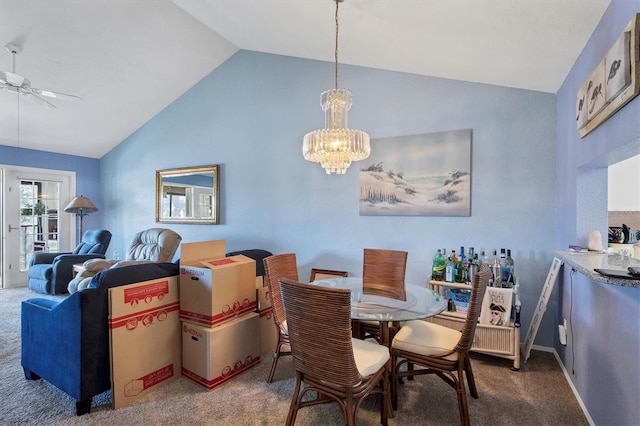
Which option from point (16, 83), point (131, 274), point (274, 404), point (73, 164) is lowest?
point (274, 404)

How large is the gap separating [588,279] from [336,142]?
6.08 ft

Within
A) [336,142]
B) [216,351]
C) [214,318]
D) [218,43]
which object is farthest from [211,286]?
[218,43]

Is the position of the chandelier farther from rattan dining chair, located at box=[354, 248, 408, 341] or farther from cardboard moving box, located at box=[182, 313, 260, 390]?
cardboard moving box, located at box=[182, 313, 260, 390]

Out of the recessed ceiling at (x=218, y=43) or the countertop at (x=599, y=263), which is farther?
Result: the recessed ceiling at (x=218, y=43)

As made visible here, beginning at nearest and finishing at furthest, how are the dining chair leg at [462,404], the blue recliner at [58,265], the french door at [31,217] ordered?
the dining chair leg at [462,404], the blue recliner at [58,265], the french door at [31,217]

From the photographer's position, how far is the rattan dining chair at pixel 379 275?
2.56 metres

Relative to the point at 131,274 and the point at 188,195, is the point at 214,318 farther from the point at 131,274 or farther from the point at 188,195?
the point at 188,195

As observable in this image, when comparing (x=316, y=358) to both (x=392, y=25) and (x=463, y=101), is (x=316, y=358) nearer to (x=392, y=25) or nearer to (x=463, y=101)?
(x=392, y=25)

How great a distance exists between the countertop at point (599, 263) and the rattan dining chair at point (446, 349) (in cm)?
43

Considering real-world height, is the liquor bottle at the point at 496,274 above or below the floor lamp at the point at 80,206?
below

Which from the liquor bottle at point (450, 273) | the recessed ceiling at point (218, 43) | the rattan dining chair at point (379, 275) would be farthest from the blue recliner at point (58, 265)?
the liquor bottle at point (450, 273)

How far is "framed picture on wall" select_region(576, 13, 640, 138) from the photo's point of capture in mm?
1318

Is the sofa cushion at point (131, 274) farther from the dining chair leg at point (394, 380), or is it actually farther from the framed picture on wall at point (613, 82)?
the framed picture on wall at point (613, 82)

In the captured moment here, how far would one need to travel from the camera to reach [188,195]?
16.3ft
